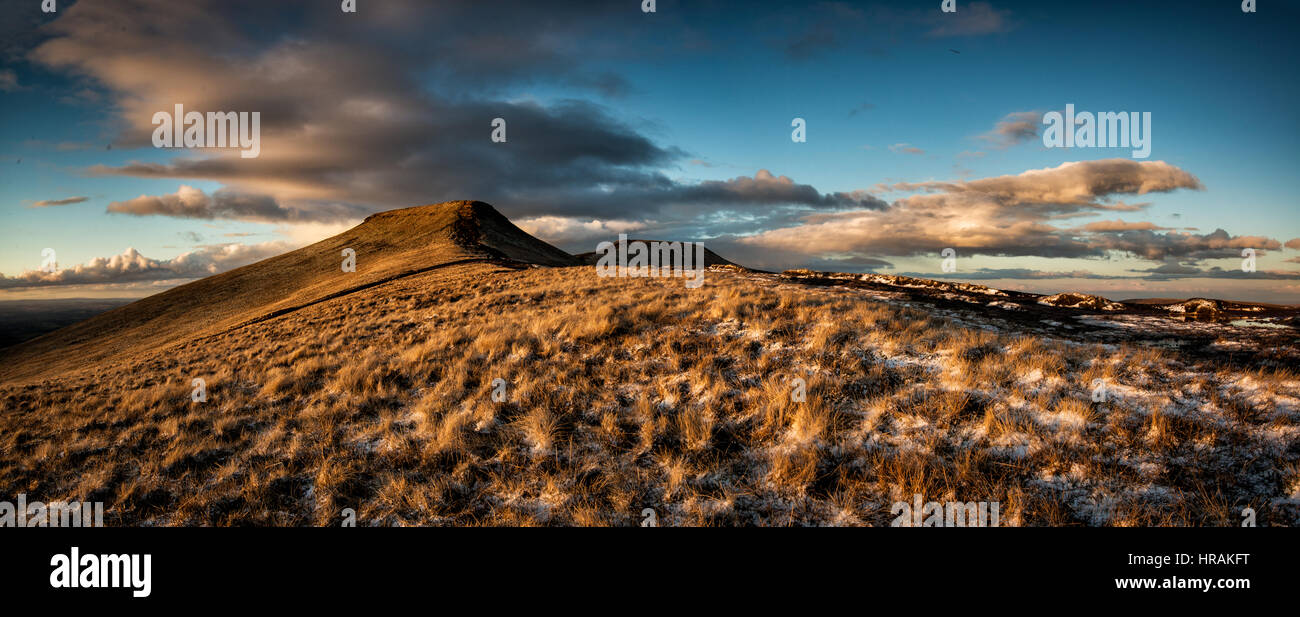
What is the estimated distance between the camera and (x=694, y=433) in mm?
6492

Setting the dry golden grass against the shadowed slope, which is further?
the shadowed slope

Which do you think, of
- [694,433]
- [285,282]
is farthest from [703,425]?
[285,282]

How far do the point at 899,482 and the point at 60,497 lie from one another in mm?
11128

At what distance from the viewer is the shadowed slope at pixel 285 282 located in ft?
97.5

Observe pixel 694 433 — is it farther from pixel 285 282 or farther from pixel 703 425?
pixel 285 282

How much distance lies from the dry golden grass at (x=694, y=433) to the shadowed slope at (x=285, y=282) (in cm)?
Result: 2147

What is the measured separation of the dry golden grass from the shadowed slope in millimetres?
21467

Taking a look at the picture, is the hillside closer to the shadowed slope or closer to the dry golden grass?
→ the dry golden grass

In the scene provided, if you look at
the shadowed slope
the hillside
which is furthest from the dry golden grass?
the shadowed slope

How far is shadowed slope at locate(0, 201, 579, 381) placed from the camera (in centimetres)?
2970

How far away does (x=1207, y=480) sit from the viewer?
16.4 ft
